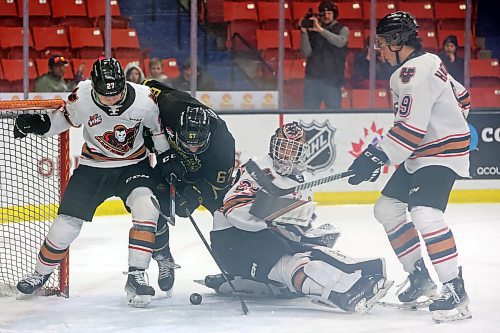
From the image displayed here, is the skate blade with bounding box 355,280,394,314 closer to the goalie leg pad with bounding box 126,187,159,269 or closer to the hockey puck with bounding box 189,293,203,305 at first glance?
the hockey puck with bounding box 189,293,203,305

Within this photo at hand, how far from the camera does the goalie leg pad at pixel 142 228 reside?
427cm

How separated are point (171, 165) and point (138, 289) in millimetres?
489

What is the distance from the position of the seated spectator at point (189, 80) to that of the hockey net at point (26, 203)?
1.65m

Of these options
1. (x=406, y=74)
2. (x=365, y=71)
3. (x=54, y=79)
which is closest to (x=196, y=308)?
(x=406, y=74)

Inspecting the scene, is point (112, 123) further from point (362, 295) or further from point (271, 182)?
point (362, 295)

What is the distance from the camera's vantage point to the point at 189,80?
7.40 metres

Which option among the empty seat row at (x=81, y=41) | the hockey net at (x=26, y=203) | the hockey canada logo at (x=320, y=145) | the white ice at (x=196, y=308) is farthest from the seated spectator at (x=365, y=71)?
the hockey net at (x=26, y=203)

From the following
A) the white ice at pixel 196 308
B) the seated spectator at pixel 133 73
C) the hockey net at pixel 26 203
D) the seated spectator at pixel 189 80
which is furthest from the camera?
the seated spectator at pixel 189 80

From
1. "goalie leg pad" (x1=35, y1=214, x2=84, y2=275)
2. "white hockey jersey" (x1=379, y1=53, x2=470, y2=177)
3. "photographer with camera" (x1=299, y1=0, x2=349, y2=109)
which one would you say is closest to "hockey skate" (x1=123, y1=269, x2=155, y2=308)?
"goalie leg pad" (x1=35, y1=214, x2=84, y2=275)

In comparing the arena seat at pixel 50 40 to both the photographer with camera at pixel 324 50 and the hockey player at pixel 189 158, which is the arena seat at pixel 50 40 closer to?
the photographer with camera at pixel 324 50

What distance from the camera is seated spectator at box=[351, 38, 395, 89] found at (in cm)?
777

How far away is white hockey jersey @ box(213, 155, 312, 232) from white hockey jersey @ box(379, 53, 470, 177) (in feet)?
1.32

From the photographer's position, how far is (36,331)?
13.0 feet

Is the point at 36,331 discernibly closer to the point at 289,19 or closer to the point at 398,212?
the point at 398,212
